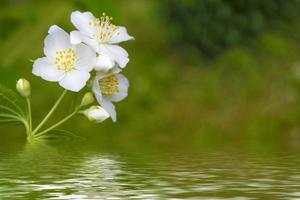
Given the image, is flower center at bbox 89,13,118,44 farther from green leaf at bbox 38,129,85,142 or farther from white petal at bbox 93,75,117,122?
green leaf at bbox 38,129,85,142

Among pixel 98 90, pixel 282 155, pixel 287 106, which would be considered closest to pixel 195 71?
pixel 287 106

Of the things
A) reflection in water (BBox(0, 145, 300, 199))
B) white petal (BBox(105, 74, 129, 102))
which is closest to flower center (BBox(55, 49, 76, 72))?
white petal (BBox(105, 74, 129, 102))

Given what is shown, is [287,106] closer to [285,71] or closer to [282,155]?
[285,71]

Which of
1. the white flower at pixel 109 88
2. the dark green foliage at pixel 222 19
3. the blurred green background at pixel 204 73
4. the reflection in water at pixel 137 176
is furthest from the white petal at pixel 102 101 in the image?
the dark green foliage at pixel 222 19

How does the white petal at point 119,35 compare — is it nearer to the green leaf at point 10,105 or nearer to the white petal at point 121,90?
the white petal at point 121,90

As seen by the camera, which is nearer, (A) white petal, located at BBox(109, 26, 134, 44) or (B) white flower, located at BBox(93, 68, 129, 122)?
(B) white flower, located at BBox(93, 68, 129, 122)
